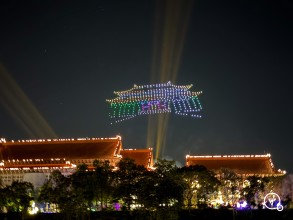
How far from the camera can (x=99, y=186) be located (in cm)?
4534

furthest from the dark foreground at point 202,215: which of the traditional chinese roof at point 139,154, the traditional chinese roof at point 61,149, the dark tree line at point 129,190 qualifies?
the traditional chinese roof at point 139,154

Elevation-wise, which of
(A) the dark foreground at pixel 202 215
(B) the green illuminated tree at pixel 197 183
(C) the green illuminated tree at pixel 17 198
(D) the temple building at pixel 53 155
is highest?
(D) the temple building at pixel 53 155

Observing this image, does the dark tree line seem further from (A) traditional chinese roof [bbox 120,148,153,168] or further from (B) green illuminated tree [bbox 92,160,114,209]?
(A) traditional chinese roof [bbox 120,148,153,168]

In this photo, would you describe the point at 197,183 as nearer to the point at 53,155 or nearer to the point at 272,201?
the point at 272,201

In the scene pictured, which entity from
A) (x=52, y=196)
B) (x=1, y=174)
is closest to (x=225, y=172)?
(x=52, y=196)

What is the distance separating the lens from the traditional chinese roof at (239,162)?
67000 millimetres

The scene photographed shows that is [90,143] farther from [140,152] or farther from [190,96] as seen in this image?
[190,96]

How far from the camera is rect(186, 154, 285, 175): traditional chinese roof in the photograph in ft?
220

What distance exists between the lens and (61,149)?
65500 mm

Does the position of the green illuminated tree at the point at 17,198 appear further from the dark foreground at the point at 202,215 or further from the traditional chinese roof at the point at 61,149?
the traditional chinese roof at the point at 61,149

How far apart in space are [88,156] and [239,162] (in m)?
19.2

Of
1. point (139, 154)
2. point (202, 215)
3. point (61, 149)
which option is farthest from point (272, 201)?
point (61, 149)

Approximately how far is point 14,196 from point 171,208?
14.4 m

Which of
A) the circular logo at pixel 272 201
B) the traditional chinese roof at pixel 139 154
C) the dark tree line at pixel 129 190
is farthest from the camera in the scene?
the traditional chinese roof at pixel 139 154
